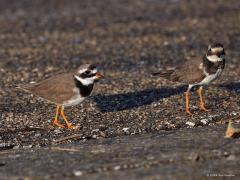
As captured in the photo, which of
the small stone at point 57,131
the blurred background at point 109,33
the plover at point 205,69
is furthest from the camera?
the blurred background at point 109,33

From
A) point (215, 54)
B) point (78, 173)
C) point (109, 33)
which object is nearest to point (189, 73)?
point (215, 54)

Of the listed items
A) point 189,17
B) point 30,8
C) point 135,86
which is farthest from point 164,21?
point 135,86

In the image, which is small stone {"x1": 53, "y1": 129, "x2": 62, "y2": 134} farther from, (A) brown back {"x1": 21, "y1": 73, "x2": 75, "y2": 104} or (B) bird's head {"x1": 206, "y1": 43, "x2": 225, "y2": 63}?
(B) bird's head {"x1": 206, "y1": 43, "x2": 225, "y2": 63}

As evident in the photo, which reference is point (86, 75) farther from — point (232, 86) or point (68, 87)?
point (232, 86)

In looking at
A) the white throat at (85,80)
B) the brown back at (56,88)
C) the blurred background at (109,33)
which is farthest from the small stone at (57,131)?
the blurred background at (109,33)

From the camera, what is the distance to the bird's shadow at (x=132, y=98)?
9688mm

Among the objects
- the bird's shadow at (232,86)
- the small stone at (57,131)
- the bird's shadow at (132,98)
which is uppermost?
the small stone at (57,131)

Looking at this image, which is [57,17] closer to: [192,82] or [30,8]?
[30,8]

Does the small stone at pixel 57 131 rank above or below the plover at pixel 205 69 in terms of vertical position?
below

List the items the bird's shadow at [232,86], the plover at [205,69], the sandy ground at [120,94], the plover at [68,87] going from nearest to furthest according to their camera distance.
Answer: the sandy ground at [120,94] → the plover at [68,87] → the plover at [205,69] → the bird's shadow at [232,86]

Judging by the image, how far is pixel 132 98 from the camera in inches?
400

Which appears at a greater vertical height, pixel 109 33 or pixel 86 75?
pixel 86 75

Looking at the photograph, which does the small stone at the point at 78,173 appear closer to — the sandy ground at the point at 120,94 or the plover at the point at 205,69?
the sandy ground at the point at 120,94

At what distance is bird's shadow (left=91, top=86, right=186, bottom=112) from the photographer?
969 cm
